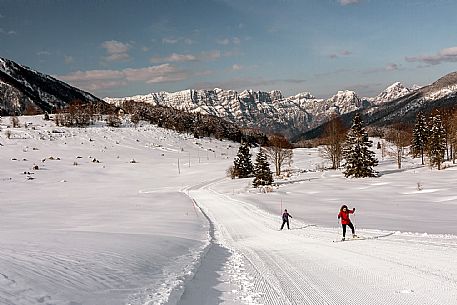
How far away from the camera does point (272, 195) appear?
45.4 metres

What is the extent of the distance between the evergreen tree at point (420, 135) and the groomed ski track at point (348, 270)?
68797 mm

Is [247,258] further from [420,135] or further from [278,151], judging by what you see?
[420,135]

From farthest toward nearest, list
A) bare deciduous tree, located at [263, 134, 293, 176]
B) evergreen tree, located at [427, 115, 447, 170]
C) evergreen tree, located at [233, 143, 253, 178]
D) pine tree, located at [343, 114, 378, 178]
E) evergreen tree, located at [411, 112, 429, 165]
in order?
evergreen tree, located at [411, 112, 429, 165] < bare deciduous tree, located at [263, 134, 293, 176] < evergreen tree, located at [233, 143, 253, 178] < evergreen tree, located at [427, 115, 447, 170] < pine tree, located at [343, 114, 378, 178]

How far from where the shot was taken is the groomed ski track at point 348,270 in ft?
26.8

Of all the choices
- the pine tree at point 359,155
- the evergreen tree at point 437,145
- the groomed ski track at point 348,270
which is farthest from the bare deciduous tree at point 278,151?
the groomed ski track at point 348,270

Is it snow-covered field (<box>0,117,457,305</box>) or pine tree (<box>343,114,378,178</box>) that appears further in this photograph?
pine tree (<box>343,114,378,178</box>)

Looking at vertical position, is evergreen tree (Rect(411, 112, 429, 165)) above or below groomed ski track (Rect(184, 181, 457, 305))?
above

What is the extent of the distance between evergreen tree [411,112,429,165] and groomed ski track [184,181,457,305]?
226ft

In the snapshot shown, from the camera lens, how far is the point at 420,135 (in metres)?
80.6

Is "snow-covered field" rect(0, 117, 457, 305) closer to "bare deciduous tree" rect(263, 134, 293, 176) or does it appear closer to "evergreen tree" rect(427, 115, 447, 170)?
"evergreen tree" rect(427, 115, 447, 170)

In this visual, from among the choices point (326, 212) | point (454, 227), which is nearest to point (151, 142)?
point (326, 212)

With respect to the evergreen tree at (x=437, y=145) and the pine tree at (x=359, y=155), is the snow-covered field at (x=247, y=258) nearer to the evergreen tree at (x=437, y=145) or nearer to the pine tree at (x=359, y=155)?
→ the pine tree at (x=359, y=155)

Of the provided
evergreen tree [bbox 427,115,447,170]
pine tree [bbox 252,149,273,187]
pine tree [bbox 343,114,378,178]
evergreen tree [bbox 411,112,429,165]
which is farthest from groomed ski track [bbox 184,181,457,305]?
evergreen tree [bbox 411,112,429,165]

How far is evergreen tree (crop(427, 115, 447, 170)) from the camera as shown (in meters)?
62.1
